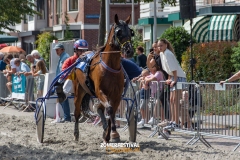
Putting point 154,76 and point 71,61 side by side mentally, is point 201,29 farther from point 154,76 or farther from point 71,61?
point 154,76

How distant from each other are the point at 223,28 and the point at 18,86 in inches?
422

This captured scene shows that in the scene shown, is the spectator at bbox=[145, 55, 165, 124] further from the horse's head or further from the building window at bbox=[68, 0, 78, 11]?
the building window at bbox=[68, 0, 78, 11]

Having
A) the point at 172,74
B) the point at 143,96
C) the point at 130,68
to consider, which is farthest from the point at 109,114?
Answer: the point at 143,96

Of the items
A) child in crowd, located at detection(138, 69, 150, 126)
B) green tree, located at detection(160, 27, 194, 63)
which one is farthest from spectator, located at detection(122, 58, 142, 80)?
green tree, located at detection(160, 27, 194, 63)

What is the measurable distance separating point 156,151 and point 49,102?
755 centimetres

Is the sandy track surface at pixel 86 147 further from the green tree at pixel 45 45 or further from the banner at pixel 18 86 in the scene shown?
the green tree at pixel 45 45

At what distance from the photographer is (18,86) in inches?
835

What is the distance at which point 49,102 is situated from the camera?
17.8 metres

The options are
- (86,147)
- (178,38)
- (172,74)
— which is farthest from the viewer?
(178,38)

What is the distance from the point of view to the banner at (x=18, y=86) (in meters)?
20.8

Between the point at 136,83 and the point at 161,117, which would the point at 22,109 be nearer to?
the point at 136,83

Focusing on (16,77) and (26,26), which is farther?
(26,26)

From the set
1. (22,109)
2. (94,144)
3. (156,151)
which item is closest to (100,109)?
(94,144)

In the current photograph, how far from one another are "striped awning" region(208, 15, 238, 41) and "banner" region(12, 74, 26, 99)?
10.5 meters
